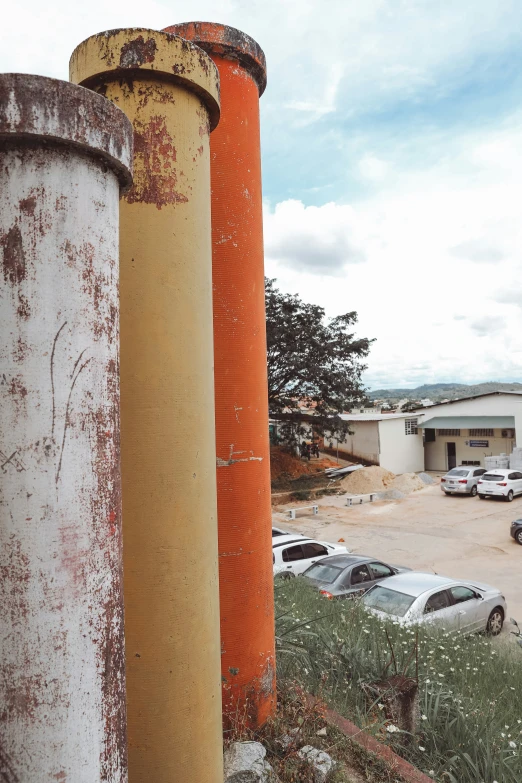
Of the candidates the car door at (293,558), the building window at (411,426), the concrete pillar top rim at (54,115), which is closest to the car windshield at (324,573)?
the car door at (293,558)

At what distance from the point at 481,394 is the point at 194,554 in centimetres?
3274

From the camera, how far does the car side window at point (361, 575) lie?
10.8 m

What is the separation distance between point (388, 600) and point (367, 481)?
19.3m

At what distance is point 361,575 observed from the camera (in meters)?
10.9

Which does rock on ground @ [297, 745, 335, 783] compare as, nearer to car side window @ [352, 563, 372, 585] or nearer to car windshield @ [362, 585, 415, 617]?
car windshield @ [362, 585, 415, 617]

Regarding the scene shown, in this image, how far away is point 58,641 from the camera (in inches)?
66.6

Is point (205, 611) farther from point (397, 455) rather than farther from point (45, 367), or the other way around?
point (397, 455)

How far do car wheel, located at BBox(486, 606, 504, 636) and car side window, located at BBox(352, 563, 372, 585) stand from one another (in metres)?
2.16

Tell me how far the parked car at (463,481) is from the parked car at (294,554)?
559 inches

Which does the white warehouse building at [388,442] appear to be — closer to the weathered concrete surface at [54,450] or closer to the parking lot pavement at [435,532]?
the parking lot pavement at [435,532]

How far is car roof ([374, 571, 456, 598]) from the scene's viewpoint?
9.52 meters

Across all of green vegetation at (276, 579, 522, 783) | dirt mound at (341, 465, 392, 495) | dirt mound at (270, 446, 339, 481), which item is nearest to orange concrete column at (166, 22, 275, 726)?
green vegetation at (276, 579, 522, 783)

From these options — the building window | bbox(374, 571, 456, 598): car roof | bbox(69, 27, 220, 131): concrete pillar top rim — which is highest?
bbox(69, 27, 220, 131): concrete pillar top rim

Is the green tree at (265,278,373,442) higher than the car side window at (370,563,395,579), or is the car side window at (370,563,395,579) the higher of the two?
the green tree at (265,278,373,442)
